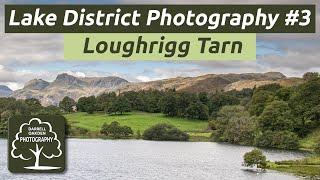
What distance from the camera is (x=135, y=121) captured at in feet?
240

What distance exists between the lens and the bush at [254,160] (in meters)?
50.8

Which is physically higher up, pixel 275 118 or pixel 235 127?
pixel 275 118

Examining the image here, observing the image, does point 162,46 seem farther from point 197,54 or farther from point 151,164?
point 151,164

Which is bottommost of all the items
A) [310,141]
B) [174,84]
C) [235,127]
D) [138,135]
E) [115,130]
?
[310,141]

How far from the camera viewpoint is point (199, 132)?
2931 inches

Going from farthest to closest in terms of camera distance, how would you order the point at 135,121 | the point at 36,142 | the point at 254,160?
the point at 135,121 → the point at 254,160 → the point at 36,142

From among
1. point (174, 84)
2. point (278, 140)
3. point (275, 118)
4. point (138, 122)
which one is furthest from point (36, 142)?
point (174, 84)

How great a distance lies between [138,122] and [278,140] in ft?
53.0

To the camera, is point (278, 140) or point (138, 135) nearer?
point (278, 140)

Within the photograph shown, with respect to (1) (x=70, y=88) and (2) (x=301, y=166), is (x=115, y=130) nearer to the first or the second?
(1) (x=70, y=88)

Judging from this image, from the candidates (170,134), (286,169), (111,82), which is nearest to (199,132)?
(170,134)

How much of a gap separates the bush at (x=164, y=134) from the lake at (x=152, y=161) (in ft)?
16.4

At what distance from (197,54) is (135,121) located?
149 feet

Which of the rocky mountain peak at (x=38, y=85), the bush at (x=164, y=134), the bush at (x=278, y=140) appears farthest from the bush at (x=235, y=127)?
the rocky mountain peak at (x=38, y=85)
